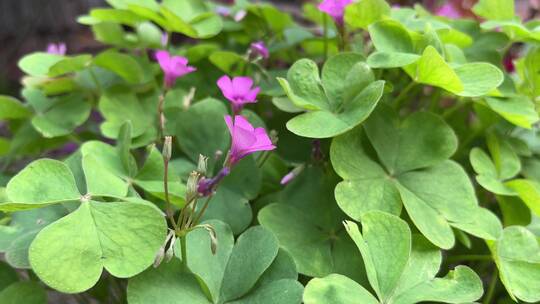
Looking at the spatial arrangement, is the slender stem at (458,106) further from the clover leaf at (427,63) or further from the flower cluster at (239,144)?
the flower cluster at (239,144)

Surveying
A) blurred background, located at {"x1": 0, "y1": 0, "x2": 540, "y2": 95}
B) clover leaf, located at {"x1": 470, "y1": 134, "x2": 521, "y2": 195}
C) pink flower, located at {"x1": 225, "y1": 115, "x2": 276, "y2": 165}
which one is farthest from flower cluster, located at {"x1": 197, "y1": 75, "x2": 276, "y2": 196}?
blurred background, located at {"x1": 0, "y1": 0, "x2": 540, "y2": 95}

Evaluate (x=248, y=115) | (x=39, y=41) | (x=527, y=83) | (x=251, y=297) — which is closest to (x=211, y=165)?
(x=248, y=115)

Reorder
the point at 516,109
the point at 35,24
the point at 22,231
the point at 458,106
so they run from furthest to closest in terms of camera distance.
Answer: the point at 35,24 → the point at 458,106 → the point at 516,109 → the point at 22,231

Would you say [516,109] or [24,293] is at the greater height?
[516,109]

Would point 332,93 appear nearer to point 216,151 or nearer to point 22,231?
point 216,151

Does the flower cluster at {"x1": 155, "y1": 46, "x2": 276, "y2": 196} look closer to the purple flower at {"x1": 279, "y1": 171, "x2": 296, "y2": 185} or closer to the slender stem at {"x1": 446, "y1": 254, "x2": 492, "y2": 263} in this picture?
the purple flower at {"x1": 279, "y1": 171, "x2": 296, "y2": 185}

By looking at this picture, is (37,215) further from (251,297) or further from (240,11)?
(240,11)

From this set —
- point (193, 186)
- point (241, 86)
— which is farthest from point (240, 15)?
point (193, 186)

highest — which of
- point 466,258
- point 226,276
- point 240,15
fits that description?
point 240,15
